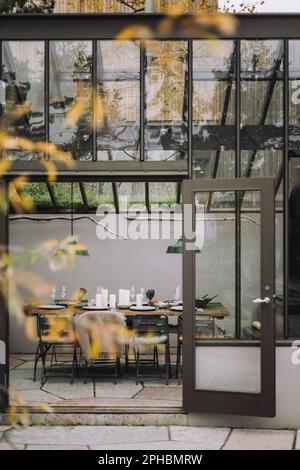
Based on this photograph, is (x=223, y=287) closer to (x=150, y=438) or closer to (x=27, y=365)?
(x=150, y=438)

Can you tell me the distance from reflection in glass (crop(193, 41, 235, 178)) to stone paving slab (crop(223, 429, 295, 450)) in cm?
250

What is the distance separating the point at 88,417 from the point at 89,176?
242cm

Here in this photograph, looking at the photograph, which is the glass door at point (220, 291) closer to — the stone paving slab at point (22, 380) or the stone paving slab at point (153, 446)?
the stone paving slab at point (153, 446)

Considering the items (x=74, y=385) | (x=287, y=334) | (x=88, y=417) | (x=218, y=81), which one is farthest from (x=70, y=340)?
(x=218, y=81)

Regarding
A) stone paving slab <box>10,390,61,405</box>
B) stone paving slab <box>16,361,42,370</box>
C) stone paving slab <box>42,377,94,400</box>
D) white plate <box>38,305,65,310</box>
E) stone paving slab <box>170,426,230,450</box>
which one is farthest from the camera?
stone paving slab <box>16,361,42,370</box>

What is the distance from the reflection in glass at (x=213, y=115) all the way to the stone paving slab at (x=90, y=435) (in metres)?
2.53

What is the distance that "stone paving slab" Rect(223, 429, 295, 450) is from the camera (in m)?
5.29

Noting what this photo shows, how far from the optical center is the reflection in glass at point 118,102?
6.05m

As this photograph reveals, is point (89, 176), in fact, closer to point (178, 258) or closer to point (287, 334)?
point (287, 334)

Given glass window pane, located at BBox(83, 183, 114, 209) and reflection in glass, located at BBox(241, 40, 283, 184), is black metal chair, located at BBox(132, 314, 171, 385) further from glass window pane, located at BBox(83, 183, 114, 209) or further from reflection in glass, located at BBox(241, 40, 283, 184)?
glass window pane, located at BBox(83, 183, 114, 209)

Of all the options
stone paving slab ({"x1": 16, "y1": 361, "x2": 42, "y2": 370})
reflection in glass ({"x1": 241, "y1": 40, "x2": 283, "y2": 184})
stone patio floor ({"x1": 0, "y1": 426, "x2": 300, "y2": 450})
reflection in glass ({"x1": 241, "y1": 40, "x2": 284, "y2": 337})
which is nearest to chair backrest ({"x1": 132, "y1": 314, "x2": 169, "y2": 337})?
stone patio floor ({"x1": 0, "y1": 426, "x2": 300, "y2": 450})

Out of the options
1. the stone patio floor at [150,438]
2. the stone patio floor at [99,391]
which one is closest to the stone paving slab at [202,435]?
the stone patio floor at [150,438]

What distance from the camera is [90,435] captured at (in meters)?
5.57

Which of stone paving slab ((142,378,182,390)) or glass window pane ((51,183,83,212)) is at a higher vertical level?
glass window pane ((51,183,83,212))
